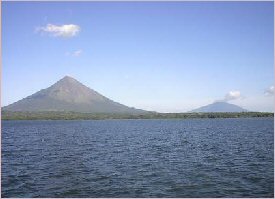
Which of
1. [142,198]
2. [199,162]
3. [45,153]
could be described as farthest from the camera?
[45,153]

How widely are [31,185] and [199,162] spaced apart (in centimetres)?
1188

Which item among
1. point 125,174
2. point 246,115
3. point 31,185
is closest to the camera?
point 31,185

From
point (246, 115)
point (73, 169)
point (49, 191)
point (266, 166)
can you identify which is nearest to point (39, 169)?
point (73, 169)

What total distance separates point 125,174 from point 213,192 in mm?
5972

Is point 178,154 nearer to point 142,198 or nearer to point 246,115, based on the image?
point 142,198

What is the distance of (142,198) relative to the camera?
1447 centimetres

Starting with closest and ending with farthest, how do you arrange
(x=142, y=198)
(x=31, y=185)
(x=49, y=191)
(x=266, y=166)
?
(x=142, y=198), (x=49, y=191), (x=31, y=185), (x=266, y=166)

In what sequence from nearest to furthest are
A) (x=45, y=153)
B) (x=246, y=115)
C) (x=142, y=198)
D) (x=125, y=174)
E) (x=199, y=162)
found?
(x=142, y=198)
(x=125, y=174)
(x=199, y=162)
(x=45, y=153)
(x=246, y=115)

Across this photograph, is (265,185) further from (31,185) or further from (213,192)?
(31,185)

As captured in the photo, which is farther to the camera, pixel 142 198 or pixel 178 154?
pixel 178 154

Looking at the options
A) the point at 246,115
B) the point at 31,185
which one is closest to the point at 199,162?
the point at 31,185

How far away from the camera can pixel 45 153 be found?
3044 centimetres

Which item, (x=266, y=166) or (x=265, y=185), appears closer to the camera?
(x=265, y=185)

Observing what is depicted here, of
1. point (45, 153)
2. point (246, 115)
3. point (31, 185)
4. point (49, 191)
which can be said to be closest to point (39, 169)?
point (31, 185)
